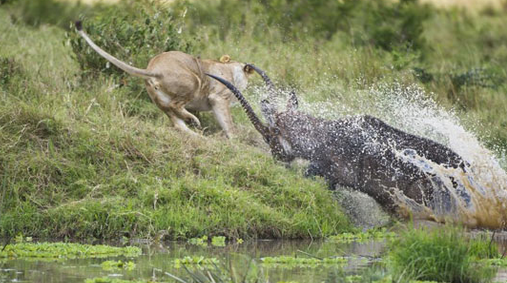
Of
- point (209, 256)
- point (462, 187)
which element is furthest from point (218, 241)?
point (462, 187)

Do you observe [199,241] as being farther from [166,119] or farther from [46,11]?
[46,11]

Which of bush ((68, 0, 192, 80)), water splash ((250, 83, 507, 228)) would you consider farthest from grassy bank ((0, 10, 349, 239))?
bush ((68, 0, 192, 80))

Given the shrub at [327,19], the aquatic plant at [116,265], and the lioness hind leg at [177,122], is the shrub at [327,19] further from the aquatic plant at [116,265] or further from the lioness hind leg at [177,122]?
the aquatic plant at [116,265]

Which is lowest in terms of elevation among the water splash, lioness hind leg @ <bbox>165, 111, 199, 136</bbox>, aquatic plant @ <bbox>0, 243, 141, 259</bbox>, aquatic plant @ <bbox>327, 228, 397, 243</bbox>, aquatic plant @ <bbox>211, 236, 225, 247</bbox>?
aquatic plant @ <bbox>0, 243, 141, 259</bbox>

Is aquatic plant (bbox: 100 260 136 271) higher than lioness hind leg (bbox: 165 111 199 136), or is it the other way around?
lioness hind leg (bbox: 165 111 199 136)

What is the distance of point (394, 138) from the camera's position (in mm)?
9844

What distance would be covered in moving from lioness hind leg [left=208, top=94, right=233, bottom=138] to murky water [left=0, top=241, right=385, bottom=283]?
3.00 metres

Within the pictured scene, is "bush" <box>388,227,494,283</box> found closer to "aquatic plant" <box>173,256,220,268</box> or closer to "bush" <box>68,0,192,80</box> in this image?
"aquatic plant" <box>173,256,220,268</box>

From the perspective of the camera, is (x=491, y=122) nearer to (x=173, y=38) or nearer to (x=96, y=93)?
(x=173, y=38)

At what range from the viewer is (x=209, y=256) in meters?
A: 7.40

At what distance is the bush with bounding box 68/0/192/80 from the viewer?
11.9m

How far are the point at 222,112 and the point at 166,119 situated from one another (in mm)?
666

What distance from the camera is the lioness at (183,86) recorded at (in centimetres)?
1085

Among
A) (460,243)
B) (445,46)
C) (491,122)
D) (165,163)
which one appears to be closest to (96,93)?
(165,163)
